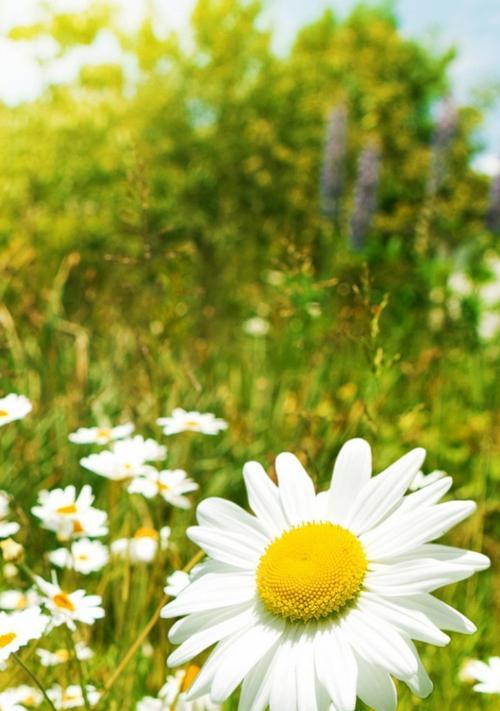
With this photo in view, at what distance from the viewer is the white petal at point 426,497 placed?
3.24 feet

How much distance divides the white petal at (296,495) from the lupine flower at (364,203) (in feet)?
12.4

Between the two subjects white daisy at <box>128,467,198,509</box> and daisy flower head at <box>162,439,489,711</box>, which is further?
white daisy at <box>128,467,198,509</box>

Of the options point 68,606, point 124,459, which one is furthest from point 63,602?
point 124,459

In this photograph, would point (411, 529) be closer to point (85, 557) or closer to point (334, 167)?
point (85, 557)

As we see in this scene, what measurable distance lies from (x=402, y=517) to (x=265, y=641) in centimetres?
21

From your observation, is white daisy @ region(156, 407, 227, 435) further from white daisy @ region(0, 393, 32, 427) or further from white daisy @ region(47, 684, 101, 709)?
white daisy @ region(47, 684, 101, 709)

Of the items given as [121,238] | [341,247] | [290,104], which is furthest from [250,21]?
[341,247]

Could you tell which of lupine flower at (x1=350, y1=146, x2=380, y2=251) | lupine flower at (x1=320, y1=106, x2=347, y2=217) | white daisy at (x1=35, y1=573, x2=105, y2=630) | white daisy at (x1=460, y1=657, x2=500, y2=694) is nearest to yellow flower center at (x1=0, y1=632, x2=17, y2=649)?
white daisy at (x1=35, y1=573, x2=105, y2=630)

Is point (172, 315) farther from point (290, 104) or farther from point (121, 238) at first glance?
point (290, 104)

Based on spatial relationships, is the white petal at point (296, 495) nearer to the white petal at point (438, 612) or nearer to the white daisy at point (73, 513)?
the white petal at point (438, 612)

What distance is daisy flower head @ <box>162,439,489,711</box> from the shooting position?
921 mm

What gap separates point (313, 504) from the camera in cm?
114

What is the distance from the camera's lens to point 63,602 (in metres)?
1.36

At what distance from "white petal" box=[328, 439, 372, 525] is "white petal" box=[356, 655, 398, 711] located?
19 centimetres
